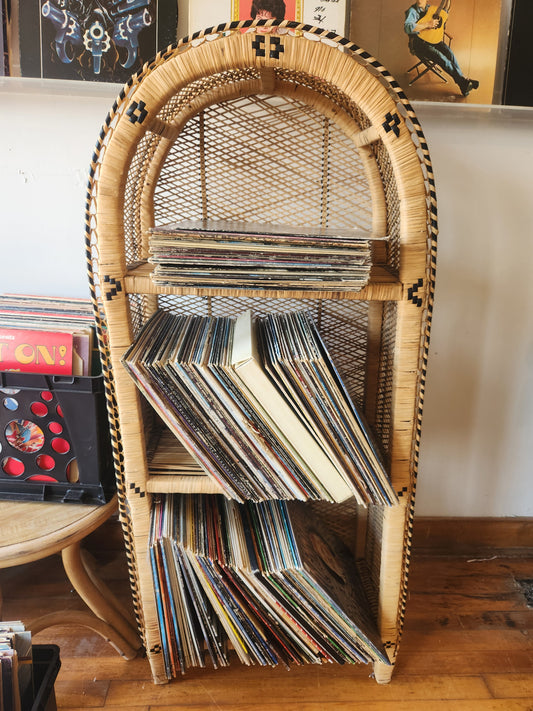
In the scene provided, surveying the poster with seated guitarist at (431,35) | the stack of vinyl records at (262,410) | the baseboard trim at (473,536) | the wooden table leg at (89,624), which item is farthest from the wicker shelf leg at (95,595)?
the poster with seated guitarist at (431,35)

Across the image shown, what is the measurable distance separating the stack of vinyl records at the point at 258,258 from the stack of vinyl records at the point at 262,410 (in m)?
0.11

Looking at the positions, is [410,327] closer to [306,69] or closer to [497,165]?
[306,69]

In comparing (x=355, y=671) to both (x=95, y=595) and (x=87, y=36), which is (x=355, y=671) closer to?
(x=95, y=595)

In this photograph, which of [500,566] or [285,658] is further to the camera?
[500,566]

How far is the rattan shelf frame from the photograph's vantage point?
2.37ft

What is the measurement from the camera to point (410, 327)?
0.83m

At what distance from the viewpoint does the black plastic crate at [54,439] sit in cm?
91

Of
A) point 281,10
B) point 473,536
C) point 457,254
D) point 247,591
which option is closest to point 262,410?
point 247,591

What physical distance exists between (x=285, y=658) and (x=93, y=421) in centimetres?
61

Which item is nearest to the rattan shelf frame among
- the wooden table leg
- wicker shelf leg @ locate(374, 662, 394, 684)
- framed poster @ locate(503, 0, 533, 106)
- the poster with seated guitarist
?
wicker shelf leg @ locate(374, 662, 394, 684)

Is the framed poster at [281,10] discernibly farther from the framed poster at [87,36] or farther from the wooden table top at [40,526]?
the wooden table top at [40,526]

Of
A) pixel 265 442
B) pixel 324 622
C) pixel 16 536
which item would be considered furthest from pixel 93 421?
pixel 324 622

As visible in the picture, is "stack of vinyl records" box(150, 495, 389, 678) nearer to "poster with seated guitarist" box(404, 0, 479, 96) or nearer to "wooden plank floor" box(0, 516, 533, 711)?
"wooden plank floor" box(0, 516, 533, 711)

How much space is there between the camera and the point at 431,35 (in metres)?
1.04
